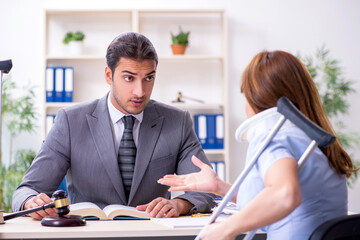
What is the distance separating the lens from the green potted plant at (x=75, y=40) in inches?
186

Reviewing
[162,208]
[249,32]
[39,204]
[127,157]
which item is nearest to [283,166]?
[162,208]

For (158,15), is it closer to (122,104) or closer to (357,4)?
(357,4)

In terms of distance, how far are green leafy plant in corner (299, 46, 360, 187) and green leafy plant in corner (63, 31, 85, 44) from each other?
223 centimetres

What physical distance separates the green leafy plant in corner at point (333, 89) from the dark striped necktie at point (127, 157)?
113 inches

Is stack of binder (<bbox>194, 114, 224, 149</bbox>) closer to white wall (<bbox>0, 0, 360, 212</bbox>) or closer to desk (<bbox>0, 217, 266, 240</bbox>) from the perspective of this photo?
white wall (<bbox>0, 0, 360, 212</bbox>)

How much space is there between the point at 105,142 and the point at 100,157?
0.08 meters

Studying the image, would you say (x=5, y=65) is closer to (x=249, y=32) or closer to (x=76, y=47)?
(x=76, y=47)

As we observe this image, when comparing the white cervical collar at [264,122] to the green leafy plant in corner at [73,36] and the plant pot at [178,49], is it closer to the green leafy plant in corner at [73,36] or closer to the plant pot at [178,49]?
the plant pot at [178,49]

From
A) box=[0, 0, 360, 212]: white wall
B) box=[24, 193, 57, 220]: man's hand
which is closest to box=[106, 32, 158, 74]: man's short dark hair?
box=[24, 193, 57, 220]: man's hand

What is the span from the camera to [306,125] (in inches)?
47.5

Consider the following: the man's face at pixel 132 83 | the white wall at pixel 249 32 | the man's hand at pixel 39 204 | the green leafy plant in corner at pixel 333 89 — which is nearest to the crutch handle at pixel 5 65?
the man's hand at pixel 39 204

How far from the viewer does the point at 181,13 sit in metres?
4.92

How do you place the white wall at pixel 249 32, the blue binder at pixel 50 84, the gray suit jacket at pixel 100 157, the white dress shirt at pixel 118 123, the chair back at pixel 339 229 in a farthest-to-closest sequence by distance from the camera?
1. the white wall at pixel 249 32
2. the blue binder at pixel 50 84
3. the white dress shirt at pixel 118 123
4. the gray suit jacket at pixel 100 157
5. the chair back at pixel 339 229

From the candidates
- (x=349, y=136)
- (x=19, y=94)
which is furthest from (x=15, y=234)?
(x=349, y=136)
